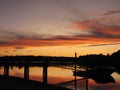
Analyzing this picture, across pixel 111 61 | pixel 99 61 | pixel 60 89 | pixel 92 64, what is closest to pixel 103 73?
pixel 92 64

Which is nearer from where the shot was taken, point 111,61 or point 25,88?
point 25,88

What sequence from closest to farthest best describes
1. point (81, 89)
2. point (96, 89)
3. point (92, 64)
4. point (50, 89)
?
point (50, 89) < point (81, 89) < point (96, 89) < point (92, 64)

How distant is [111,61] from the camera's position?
9444cm

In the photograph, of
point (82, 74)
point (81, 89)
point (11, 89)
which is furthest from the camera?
point (82, 74)

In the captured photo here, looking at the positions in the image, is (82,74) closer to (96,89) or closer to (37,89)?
(96,89)

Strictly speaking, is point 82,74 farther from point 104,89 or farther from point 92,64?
point 92,64

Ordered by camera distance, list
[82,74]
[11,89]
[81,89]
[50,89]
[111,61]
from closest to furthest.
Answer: [11,89] < [50,89] < [81,89] < [82,74] < [111,61]

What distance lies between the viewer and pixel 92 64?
82.2m

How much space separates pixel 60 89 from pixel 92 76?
145 ft

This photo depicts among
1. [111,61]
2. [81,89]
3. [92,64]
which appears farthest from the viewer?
[111,61]

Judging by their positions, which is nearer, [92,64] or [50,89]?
[50,89]

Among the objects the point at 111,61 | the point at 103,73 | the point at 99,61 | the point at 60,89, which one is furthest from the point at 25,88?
the point at 111,61

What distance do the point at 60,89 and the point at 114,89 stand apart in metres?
29.5

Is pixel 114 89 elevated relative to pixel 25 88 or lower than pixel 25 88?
lower
